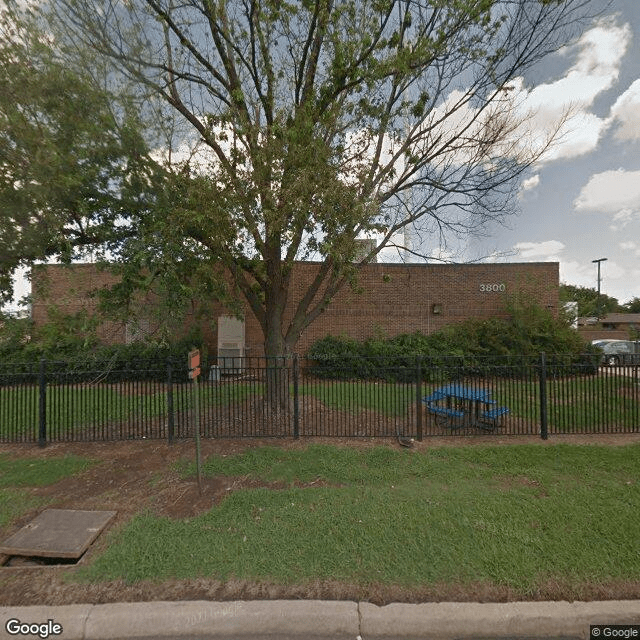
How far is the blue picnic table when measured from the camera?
6398mm

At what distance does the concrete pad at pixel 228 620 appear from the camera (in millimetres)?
2514

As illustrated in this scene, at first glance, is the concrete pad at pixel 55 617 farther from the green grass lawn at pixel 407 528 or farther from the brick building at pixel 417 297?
the brick building at pixel 417 297

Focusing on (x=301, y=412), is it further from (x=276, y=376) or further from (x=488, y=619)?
(x=488, y=619)

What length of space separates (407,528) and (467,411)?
3929 mm

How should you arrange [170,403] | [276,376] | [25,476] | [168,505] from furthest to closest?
A: [276,376] → [170,403] → [25,476] → [168,505]

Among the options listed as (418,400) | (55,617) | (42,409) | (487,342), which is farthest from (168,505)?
(487,342)

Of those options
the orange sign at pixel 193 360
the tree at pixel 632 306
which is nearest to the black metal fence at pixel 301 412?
the orange sign at pixel 193 360

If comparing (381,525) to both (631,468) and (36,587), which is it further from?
(631,468)

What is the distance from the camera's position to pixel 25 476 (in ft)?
16.5

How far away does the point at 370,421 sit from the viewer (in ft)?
23.2

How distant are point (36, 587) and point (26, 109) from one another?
595 centimetres

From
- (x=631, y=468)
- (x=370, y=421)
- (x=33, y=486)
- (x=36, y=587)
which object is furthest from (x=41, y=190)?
(x=631, y=468)

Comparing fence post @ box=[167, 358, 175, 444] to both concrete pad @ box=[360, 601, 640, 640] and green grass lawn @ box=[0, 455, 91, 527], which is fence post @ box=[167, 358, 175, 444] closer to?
green grass lawn @ box=[0, 455, 91, 527]

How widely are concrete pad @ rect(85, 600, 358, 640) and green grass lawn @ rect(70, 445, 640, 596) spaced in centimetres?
26
